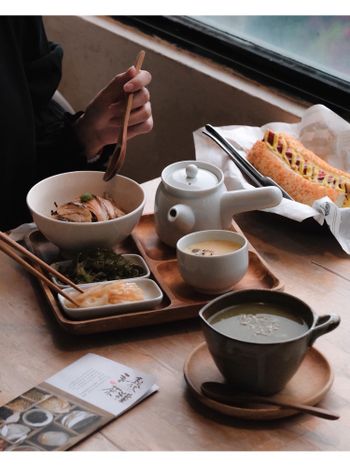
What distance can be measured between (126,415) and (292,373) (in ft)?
0.82

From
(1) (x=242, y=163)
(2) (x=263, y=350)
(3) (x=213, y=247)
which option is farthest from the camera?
(1) (x=242, y=163)

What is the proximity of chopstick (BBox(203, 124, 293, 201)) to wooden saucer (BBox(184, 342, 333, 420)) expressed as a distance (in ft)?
1.82

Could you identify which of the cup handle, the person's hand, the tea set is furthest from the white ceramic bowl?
the cup handle

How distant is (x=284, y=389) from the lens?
3.84 feet

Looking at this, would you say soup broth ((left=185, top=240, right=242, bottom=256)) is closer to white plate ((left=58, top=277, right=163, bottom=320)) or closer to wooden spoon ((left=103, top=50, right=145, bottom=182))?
white plate ((left=58, top=277, right=163, bottom=320))

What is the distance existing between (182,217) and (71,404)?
1.57ft

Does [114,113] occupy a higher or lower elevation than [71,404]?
higher

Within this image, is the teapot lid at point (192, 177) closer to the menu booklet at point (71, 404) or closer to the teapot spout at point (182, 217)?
the teapot spout at point (182, 217)

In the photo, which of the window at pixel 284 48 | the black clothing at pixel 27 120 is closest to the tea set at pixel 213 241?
the black clothing at pixel 27 120

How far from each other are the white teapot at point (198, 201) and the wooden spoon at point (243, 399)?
1.41 ft

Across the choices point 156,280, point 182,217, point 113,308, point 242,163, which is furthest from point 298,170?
point 113,308

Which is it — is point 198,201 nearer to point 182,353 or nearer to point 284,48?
point 182,353

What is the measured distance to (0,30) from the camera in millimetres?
1944
